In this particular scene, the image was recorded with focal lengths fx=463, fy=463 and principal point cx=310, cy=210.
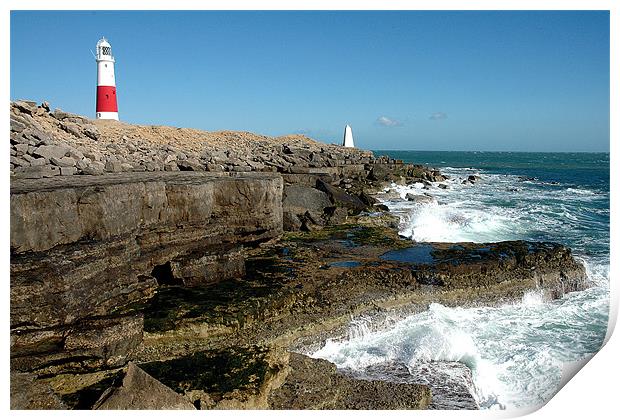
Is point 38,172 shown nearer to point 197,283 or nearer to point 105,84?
point 197,283

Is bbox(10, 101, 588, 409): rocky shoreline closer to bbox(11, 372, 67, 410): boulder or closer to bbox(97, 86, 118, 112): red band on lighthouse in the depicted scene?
bbox(11, 372, 67, 410): boulder

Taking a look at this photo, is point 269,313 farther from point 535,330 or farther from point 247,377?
point 535,330

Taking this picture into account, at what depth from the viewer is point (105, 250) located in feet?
20.6

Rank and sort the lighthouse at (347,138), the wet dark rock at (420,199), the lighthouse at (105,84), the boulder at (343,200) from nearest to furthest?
the boulder at (343,200)
the wet dark rock at (420,199)
the lighthouse at (105,84)
the lighthouse at (347,138)

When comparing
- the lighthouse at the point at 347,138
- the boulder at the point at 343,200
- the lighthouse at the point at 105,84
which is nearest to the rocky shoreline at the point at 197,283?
the boulder at the point at 343,200

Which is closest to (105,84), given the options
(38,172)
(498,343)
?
(38,172)

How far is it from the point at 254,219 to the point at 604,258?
782cm

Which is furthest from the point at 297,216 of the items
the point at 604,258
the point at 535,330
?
the point at 604,258

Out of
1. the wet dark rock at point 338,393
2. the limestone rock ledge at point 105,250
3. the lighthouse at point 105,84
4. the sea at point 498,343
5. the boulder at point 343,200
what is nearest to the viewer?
the wet dark rock at point 338,393

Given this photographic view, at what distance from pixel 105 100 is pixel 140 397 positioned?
22.9 m

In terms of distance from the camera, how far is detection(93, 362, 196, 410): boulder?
389 centimetres

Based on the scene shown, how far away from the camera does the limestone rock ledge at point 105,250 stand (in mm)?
5059

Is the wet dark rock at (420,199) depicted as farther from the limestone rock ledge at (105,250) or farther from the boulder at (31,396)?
the boulder at (31,396)

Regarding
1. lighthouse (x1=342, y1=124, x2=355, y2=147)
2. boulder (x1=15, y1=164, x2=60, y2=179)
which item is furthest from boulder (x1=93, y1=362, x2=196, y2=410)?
lighthouse (x1=342, y1=124, x2=355, y2=147)
